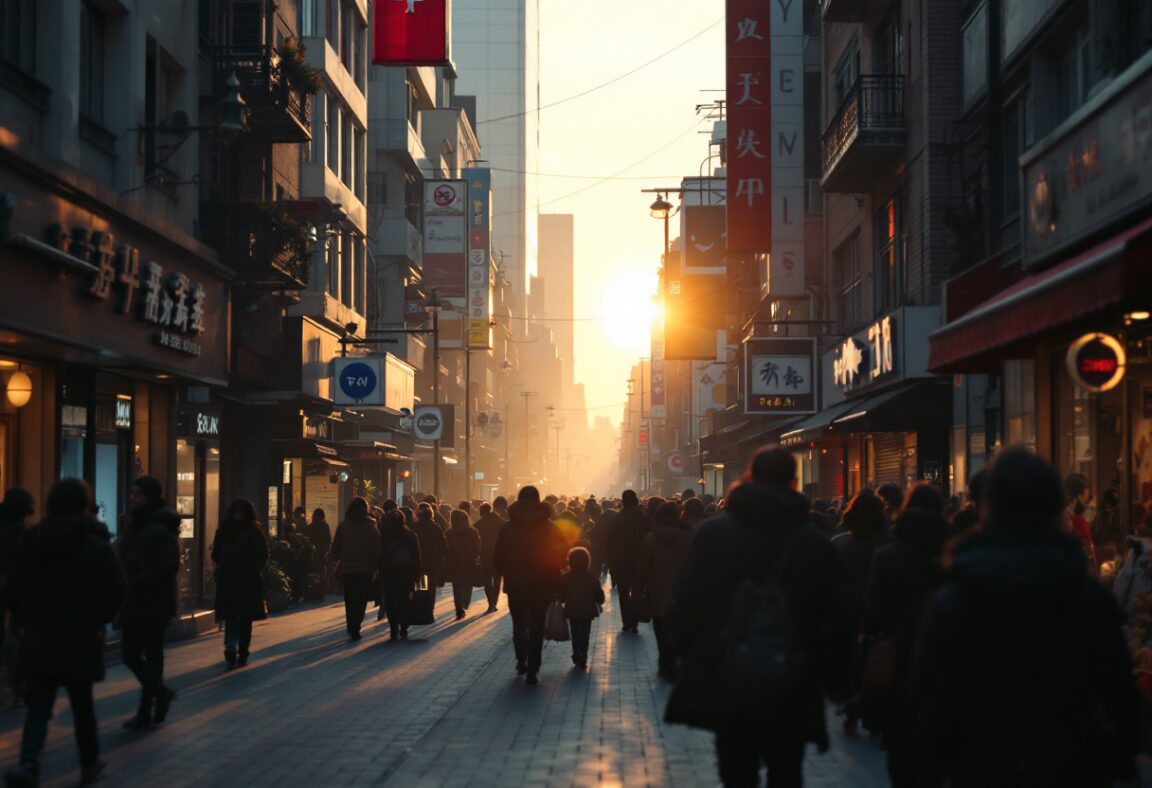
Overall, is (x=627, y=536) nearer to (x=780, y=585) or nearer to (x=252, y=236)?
(x=252, y=236)

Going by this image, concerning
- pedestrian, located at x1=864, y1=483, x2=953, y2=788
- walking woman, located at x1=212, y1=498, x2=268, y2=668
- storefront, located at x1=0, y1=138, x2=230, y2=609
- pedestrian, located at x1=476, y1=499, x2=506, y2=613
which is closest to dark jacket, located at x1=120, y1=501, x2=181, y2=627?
storefront, located at x1=0, y1=138, x2=230, y2=609

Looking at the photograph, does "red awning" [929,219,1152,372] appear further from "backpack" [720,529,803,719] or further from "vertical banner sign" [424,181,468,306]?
"vertical banner sign" [424,181,468,306]

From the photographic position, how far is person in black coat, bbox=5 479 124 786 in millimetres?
9422

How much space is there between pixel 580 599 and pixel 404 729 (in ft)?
Answer: 17.0

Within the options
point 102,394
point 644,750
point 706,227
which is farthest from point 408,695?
point 706,227

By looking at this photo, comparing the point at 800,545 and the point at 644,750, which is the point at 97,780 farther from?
the point at 800,545

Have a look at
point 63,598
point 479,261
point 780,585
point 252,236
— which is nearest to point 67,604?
point 63,598

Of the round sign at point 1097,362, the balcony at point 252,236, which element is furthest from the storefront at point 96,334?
the round sign at point 1097,362

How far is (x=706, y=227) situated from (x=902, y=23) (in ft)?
88.1

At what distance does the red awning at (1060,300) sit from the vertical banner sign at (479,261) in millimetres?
52427

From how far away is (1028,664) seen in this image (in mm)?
4941

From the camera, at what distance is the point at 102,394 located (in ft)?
70.7

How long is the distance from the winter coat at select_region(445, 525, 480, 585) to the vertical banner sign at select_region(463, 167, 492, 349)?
39.6 meters

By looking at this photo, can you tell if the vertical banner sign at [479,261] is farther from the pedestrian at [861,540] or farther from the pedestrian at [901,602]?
the pedestrian at [901,602]
